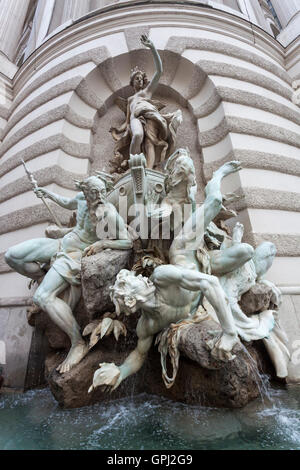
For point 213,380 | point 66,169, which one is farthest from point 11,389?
point 66,169

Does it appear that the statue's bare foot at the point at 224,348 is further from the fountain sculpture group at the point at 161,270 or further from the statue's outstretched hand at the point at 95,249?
the statue's outstretched hand at the point at 95,249

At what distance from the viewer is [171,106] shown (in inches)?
260

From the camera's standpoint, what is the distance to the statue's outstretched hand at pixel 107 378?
6.88 ft

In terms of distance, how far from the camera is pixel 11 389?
11.4 ft

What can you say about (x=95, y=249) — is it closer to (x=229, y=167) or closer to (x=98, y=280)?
(x=98, y=280)

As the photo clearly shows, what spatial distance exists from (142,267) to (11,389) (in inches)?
102

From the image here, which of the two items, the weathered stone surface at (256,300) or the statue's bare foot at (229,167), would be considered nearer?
the statue's bare foot at (229,167)

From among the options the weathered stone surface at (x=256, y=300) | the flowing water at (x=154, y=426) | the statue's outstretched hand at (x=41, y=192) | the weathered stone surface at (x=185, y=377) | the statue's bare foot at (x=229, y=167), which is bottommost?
the flowing water at (x=154, y=426)

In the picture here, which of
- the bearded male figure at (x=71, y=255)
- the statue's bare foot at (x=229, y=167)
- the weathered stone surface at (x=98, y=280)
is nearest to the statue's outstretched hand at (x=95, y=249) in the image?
the bearded male figure at (x=71, y=255)

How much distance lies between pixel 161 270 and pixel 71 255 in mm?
1422

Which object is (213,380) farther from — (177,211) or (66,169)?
(66,169)

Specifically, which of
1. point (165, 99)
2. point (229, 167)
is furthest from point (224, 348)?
point (165, 99)

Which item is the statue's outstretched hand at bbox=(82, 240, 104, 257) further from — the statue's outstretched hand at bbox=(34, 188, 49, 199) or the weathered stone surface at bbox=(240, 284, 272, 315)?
the weathered stone surface at bbox=(240, 284, 272, 315)

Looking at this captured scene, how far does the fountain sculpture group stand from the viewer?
213cm
